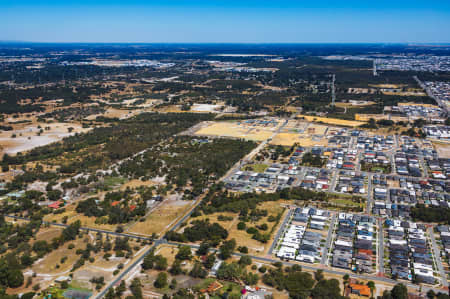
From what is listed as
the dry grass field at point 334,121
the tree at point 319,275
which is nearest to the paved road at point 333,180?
the tree at point 319,275

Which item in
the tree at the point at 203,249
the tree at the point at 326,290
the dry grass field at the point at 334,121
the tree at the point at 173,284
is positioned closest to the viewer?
the tree at the point at 326,290

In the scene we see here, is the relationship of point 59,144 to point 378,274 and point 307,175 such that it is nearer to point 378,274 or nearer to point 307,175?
point 307,175

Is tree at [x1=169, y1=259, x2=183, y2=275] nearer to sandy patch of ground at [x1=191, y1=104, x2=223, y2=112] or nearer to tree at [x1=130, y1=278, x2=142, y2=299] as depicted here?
tree at [x1=130, y1=278, x2=142, y2=299]

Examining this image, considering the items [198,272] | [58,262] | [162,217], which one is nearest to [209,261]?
[198,272]

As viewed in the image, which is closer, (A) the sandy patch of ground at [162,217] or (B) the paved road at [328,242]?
(B) the paved road at [328,242]

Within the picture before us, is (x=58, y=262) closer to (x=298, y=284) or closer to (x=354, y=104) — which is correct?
(x=298, y=284)

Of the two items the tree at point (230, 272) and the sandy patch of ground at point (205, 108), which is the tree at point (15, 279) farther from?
the sandy patch of ground at point (205, 108)

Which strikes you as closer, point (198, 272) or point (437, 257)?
point (198, 272)

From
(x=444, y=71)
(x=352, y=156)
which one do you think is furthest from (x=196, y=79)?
(x=444, y=71)

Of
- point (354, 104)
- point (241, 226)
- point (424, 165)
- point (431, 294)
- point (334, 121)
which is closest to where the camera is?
point (431, 294)

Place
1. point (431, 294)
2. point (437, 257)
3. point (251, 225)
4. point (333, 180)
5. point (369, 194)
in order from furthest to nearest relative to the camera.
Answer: point (333, 180) → point (369, 194) → point (251, 225) → point (437, 257) → point (431, 294)

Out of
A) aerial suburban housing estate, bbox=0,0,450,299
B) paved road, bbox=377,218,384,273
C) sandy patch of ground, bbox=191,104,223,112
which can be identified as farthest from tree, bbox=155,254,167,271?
sandy patch of ground, bbox=191,104,223,112
